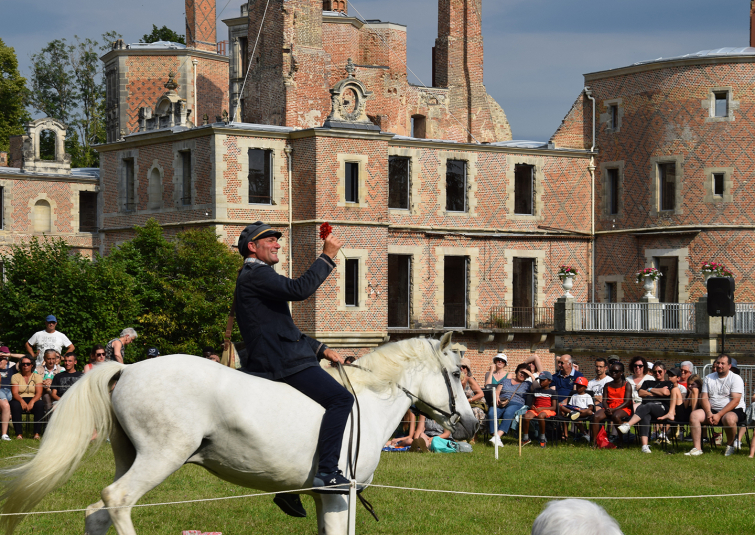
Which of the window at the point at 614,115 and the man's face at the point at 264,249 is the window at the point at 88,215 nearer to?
the window at the point at 614,115

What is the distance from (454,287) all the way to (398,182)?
19.7 feet

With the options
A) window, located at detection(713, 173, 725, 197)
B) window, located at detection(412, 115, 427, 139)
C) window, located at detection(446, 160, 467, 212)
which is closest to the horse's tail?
window, located at detection(446, 160, 467, 212)

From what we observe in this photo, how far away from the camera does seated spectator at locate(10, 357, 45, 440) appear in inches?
662

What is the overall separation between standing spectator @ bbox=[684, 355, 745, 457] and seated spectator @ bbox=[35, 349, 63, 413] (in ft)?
34.3

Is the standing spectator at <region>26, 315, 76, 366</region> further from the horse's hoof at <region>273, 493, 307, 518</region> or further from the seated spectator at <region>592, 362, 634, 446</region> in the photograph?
the horse's hoof at <region>273, 493, 307, 518</region>

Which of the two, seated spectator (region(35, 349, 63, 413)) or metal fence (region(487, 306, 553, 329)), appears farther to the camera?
metal fence (region(487, 306, 553, 329))

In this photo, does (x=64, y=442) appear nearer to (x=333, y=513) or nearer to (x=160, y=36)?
(x=333, y=513)

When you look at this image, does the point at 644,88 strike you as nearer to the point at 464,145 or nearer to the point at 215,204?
the point at 464,145

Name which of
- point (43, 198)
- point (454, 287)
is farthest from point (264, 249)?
point (43, 198)

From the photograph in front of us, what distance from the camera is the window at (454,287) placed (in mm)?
40438

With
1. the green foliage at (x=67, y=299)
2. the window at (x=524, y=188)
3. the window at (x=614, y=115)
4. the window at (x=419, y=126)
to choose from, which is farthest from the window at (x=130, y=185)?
the window at (x=614, y=115)

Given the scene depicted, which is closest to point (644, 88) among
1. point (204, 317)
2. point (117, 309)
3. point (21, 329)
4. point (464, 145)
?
point (464, 145)

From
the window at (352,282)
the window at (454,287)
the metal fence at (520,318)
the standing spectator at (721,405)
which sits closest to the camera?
the standing spectator at (721,405)

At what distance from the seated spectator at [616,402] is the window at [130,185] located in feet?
85.5
